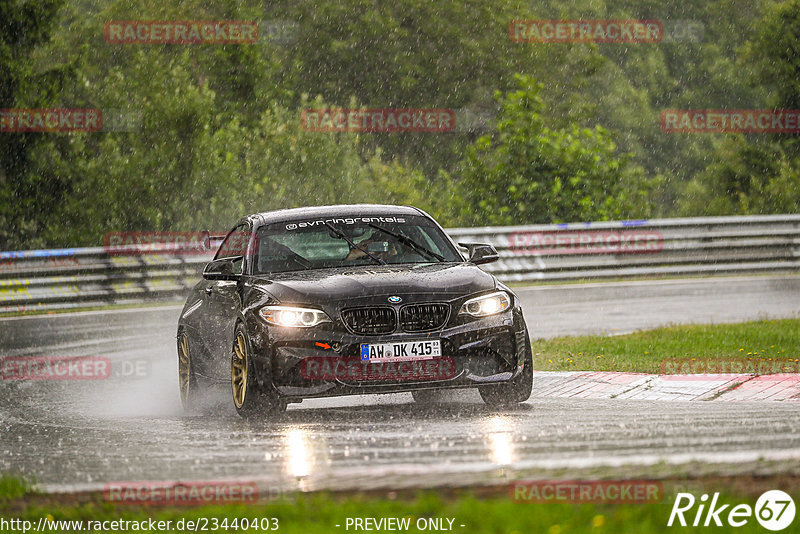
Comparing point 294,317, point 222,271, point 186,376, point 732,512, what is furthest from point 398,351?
point 732,512

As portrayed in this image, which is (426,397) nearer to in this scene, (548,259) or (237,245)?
(237,245)

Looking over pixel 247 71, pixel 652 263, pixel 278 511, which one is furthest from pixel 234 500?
pixel 247 71

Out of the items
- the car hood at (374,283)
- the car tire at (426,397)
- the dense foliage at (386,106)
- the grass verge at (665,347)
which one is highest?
the car hood at (374,283)

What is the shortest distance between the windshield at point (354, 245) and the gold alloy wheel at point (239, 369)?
738mm

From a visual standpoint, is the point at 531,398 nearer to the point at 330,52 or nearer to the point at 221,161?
the point at 221,161

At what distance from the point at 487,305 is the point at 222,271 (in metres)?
2.19

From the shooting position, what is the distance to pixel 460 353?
941 centimetres

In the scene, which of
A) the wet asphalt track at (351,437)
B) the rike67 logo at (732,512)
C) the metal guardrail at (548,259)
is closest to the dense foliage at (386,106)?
the metal guardrail at (548,259)

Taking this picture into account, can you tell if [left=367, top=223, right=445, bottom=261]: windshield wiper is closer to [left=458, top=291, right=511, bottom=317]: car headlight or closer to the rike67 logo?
[left=458, top=291, right=511, bottom=317]: car headlight

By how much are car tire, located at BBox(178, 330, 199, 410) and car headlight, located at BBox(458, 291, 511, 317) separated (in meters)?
2.75

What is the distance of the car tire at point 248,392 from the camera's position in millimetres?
9422

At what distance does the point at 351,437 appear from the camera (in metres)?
8.31

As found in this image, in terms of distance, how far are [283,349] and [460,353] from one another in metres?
1.22

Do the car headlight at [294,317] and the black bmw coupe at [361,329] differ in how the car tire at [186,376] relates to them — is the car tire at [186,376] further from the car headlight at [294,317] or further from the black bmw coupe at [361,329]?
the car headlight at [294,317]
